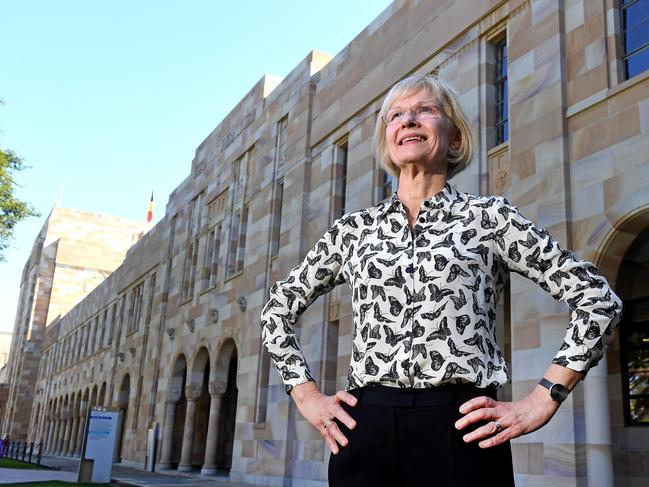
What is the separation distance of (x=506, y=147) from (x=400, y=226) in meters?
9.43

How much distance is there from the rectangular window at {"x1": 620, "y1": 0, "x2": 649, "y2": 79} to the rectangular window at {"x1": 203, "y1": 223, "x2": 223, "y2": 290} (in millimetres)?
16097

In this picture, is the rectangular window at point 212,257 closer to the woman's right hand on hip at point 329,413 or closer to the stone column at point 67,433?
the woman's right hand on hip at point 329,413

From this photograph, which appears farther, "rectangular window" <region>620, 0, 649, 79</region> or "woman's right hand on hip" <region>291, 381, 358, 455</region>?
"rectangular window" <region>620, 0, 649, 79</region>

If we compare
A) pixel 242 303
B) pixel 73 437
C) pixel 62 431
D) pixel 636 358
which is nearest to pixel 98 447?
pixel 242 303

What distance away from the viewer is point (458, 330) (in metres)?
2.14

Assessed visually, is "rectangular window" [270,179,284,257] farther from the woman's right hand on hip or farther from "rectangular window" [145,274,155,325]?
the woman's right hand on hip

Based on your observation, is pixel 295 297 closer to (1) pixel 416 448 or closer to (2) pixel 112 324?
(1) pixel 416 448

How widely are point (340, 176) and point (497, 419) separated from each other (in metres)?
15.3

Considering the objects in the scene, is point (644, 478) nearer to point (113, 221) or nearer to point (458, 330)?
point (458, 330)

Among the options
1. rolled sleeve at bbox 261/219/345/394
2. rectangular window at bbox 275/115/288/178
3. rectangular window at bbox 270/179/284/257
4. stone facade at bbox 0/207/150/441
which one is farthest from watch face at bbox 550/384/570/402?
stone facade at bbox 0/207/150/441

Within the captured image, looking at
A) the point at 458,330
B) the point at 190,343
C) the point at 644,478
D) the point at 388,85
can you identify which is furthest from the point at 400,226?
the point at 190,343

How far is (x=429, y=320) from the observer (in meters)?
2.16

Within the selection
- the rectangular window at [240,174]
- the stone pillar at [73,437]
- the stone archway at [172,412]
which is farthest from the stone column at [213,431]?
the stone pillar at [73,437]

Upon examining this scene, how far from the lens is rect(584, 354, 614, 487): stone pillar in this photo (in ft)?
28.2
